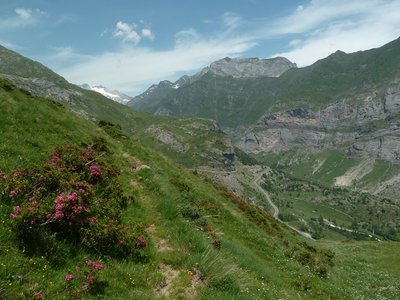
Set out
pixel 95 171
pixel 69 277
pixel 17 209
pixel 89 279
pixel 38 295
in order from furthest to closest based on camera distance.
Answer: pixel 95 171 < pixel 17 209 < pixel 89 279 < pixel 69 277 < pixel 38 295

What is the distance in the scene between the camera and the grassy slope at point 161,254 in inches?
471

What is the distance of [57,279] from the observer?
38.2 ft

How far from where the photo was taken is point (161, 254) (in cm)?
1583

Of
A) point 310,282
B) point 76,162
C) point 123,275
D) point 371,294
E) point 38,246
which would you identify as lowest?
point 371,294

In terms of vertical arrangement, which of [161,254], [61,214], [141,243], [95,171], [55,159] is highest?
[55,159]

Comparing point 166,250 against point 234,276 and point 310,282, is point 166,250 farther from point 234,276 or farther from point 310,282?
point 310,282

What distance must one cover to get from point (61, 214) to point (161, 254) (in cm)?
442

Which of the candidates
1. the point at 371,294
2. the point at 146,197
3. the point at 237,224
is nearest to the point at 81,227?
the point at 146,197

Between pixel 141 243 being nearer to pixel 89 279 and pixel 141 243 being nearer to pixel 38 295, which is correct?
pixel 89 279

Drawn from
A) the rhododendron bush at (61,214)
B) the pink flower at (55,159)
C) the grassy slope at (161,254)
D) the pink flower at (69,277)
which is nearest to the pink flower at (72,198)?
the rhododendron bush at (61,214)

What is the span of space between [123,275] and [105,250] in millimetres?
1537

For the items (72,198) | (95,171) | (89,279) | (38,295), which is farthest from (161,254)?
(95,171)

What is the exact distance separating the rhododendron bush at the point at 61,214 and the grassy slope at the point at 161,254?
1.82ft

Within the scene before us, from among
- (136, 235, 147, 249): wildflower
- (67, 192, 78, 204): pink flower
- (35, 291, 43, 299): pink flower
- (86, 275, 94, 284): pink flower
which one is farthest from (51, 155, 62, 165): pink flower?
(35, 291, 43, 299): pink flower
